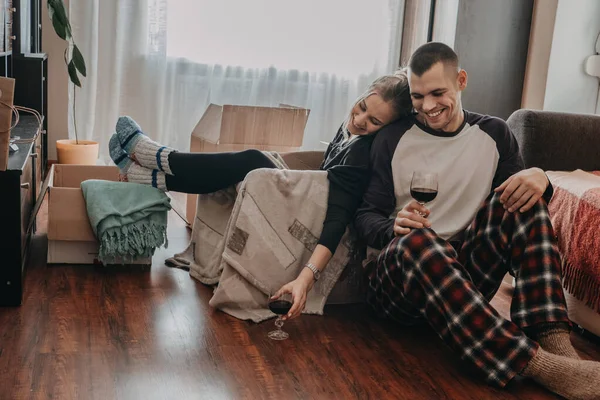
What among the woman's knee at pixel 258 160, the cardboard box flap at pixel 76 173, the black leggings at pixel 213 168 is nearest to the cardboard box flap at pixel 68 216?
the black leggings at pixel 213 168

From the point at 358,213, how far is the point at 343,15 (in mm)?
3163

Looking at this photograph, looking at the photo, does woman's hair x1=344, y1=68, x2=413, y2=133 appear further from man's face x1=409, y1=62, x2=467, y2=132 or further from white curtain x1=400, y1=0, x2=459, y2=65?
white curtain x1=400, y1=0, x2=459, y2=65

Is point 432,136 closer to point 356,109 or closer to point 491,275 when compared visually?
point 356,109

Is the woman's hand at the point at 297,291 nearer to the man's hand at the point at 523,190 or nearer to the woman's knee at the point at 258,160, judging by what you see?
the man's hand at the point at 523,190

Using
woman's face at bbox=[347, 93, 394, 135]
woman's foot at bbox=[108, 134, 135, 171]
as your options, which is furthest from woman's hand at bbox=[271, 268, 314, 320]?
woman's foot at bbox=[108, 134, 135, 171]

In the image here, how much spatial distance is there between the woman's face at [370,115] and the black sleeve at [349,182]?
0.04 m

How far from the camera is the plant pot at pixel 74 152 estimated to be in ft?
14.1

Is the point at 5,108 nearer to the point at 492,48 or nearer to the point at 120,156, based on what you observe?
the point at 120,156

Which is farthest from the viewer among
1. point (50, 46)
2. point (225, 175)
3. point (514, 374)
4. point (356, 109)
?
point (50, 46)

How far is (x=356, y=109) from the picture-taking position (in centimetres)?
230

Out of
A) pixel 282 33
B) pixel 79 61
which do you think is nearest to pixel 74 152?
pixel 79 61

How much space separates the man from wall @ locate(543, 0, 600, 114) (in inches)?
94.7

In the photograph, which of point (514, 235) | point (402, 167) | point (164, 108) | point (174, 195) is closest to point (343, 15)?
point (164, 108)

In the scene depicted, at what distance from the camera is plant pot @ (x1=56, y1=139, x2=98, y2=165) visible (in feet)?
14.1
